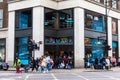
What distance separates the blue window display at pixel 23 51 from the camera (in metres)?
47.7

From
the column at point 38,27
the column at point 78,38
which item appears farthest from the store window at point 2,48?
the column at point 78,38

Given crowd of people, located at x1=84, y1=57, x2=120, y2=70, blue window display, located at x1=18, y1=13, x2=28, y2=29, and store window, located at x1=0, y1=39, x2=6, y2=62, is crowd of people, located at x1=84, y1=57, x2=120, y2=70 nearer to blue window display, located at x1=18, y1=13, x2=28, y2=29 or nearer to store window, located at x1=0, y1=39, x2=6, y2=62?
blue window display, located at x1=18, y1=13, x2=28, y2=29

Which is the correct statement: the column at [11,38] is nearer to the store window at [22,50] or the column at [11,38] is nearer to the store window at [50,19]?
the store window at [22,50]

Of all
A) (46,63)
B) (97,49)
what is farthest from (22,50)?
(46,63)

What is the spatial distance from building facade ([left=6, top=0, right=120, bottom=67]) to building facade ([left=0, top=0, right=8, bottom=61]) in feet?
6.40

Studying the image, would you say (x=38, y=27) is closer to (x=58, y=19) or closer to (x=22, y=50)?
(x=58, y=19)

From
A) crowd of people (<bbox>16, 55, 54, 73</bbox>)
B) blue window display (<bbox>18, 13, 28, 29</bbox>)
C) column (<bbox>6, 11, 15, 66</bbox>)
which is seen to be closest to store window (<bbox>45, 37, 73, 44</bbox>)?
blue window display (<bbox>18, 13, 28, 29</bbox>)

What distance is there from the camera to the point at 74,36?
46.4 meters

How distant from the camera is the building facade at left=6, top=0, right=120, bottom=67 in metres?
45.9

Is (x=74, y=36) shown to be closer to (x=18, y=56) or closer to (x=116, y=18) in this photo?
(x=18, y=56)

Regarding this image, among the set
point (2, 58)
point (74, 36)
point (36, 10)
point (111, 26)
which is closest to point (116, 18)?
point (111, 26)

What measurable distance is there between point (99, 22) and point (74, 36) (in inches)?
275

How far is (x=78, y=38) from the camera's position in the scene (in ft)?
150

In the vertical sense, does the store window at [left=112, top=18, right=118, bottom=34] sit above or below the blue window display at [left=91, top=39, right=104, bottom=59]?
above
